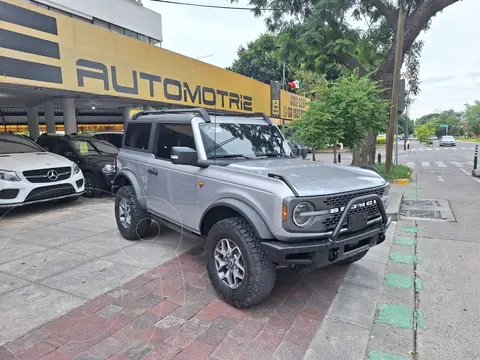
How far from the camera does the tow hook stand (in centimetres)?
290

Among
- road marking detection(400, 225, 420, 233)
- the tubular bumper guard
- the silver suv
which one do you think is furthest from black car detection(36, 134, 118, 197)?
road marking detection(400, 225, 420, 233)

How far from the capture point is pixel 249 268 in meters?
3.00

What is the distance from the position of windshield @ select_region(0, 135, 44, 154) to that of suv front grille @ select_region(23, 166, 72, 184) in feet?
3.83

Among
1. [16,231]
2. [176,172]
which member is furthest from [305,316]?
[16,231]

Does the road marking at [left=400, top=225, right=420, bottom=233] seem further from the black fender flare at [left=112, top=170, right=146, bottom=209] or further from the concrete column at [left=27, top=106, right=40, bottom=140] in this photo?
the concrete column at [left=27, top=106, right=40, bottom=140]

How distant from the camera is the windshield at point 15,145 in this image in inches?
288

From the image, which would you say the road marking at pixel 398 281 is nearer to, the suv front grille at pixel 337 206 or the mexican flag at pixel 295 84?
the suv front grille at pixel 337 206

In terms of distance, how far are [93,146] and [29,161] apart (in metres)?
2.66

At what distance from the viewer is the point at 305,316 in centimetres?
312

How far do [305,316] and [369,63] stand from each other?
1524cm

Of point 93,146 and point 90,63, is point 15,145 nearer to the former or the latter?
point 93,146

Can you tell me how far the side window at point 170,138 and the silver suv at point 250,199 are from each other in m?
0.01

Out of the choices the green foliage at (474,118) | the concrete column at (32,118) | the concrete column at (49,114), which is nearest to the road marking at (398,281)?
the concrete column at (49,114)

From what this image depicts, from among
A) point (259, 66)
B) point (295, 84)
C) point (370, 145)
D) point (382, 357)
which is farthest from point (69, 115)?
point (259, 66)
